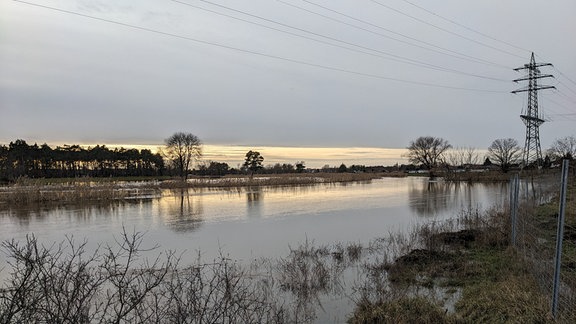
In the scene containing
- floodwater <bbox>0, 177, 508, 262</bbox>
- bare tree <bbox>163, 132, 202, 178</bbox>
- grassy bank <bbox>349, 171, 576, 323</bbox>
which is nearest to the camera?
grassy bank <bbox>349, 171, 576, 323</bbox>

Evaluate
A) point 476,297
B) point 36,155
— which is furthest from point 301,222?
point 36,155

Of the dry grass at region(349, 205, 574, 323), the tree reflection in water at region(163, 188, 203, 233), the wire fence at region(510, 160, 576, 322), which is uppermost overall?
the wire fence at region(510, 160, 576, 322)

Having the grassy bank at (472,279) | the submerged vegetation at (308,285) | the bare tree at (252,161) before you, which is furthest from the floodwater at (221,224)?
the bare tree at (252,161)

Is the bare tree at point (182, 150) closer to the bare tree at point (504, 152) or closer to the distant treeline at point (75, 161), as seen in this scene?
the distant treeline at point (75, 161)

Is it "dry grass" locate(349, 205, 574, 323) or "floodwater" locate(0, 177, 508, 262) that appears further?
"floodwater" locate(0, 177, 508, 262)

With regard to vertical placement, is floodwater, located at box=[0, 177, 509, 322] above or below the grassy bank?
below

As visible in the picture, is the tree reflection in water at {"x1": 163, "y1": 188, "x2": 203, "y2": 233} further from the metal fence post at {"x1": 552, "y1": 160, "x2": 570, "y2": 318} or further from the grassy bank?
the metal fence post at {"x1": 552, "y1": 160, "x2": 570, "y2": 318}

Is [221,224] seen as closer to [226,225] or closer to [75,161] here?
[226,225]

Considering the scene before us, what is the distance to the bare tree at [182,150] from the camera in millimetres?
64125

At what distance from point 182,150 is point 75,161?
29121mm

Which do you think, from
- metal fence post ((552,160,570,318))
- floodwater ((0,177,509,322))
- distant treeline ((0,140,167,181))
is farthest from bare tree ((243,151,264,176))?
metal fence post ((552,160,570,318))

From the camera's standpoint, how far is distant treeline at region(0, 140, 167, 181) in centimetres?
6800

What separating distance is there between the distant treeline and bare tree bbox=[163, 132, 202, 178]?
13128mm

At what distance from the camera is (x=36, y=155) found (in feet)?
236
